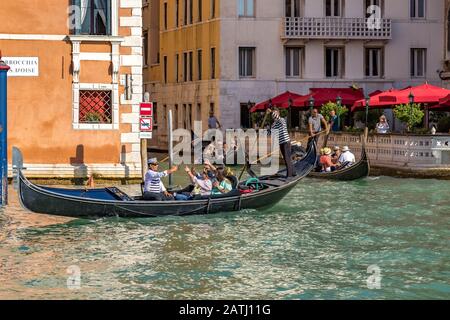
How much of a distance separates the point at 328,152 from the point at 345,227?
9.07m

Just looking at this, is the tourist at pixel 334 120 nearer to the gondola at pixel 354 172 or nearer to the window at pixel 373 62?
the gondola at pixel 354 172

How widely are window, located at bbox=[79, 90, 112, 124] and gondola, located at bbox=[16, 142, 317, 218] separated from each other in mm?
3868

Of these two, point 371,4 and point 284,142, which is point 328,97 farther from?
point 284,142

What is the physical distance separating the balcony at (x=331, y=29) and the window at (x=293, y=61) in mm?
637

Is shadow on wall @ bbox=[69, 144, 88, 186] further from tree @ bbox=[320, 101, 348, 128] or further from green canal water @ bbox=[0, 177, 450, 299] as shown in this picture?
tree @ bbox=[320, 101, 348, 128]

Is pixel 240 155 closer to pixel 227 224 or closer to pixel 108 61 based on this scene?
pixel 108 61

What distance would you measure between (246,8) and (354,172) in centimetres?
1349

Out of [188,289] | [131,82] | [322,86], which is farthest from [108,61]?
[322,86]

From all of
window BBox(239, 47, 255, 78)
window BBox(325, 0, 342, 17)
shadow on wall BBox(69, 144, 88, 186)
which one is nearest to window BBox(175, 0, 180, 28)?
window BBox(239, 47, 255, 78)

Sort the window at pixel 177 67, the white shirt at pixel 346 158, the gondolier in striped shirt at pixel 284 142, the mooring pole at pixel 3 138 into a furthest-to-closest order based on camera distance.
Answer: the window at pixel 177 67 → the white shirt at pixel 346 158 → the gondolier in striped shirt at pixel 284 142 → the mooring pole at pixel 3 138

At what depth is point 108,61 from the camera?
20188mm

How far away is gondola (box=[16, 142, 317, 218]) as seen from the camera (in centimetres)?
1509

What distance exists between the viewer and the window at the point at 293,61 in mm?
36344

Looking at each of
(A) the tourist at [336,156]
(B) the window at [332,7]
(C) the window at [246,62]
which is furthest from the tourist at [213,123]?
(A) the tourist at [336,156]
